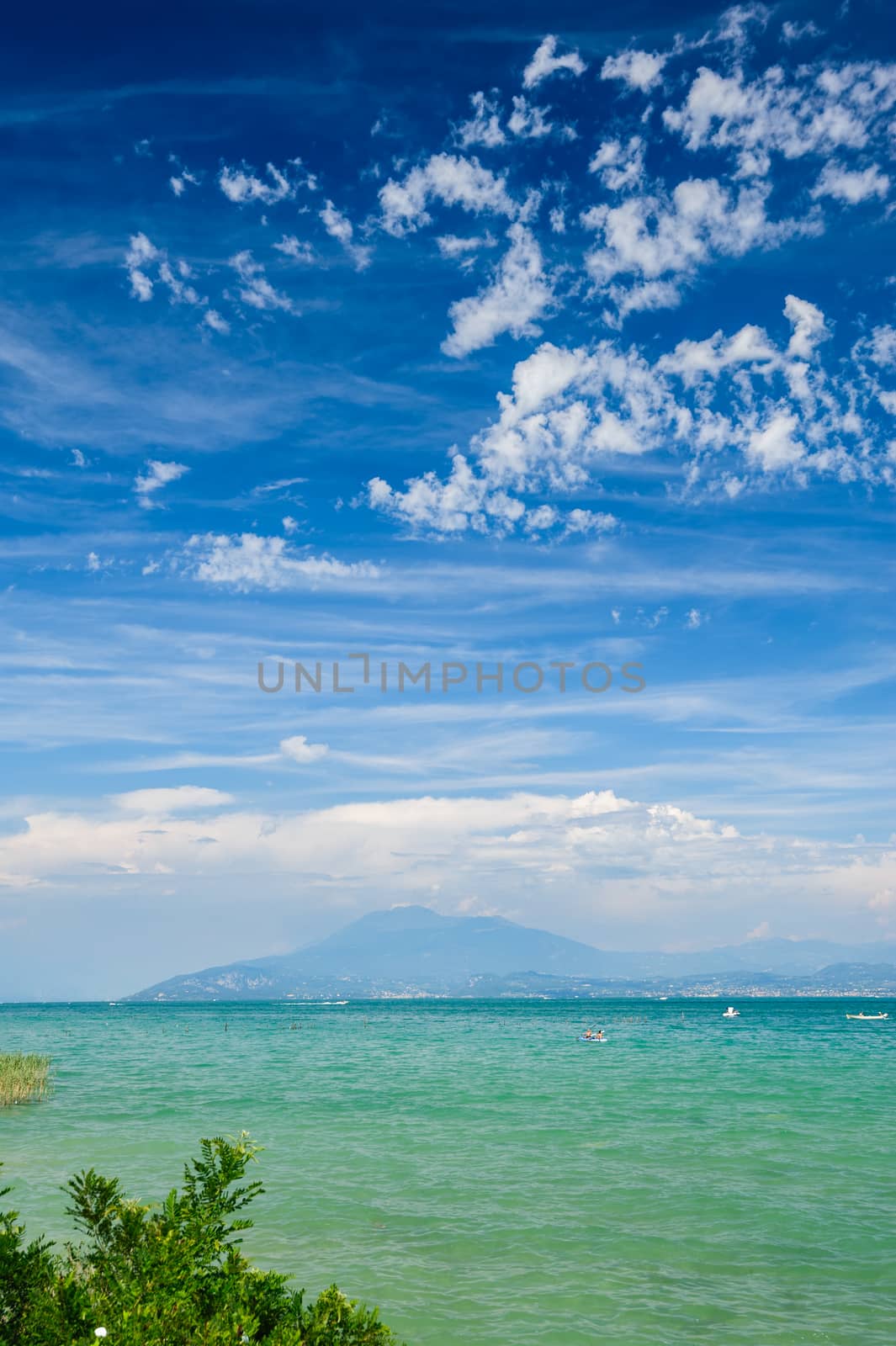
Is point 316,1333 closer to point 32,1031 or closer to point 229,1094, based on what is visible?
point 229,1094

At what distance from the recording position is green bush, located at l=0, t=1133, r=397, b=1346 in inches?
287

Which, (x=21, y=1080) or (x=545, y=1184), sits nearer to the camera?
(x=545, y=1184)

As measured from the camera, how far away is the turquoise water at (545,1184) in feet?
54.1

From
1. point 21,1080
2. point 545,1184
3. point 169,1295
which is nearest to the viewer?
point 169,1295

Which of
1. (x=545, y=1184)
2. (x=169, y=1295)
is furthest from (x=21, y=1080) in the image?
(x=169, y=1295)

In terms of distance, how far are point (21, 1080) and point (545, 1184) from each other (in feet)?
96.5

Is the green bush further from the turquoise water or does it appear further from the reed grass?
the reed grass

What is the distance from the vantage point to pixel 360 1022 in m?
142

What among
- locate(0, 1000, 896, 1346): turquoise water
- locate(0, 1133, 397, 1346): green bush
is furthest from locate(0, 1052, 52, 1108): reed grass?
locate(0, 1133, 397, 1346): green bush

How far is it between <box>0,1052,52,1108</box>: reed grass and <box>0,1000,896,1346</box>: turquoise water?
1.63 metres

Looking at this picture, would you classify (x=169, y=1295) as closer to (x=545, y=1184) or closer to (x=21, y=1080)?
(x=545, y=1184)

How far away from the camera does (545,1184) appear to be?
25.5 meters

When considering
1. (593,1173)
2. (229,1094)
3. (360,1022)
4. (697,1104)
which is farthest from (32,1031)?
(593,1173)

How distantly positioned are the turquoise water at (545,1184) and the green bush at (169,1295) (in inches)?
328
